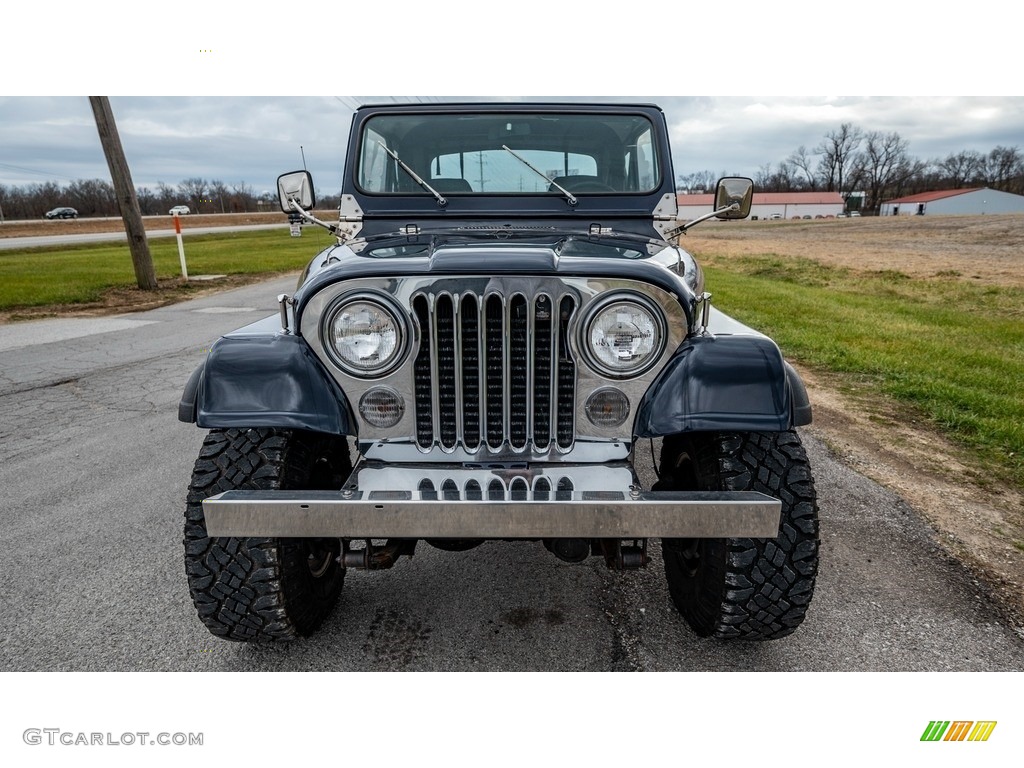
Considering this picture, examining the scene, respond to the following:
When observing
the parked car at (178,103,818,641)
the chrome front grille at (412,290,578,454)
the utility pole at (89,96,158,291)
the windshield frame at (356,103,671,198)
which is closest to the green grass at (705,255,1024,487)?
the parked car at (178,103,818,641)

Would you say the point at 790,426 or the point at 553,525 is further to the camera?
the point at 790,426

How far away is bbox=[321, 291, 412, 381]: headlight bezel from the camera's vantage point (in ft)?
6.29

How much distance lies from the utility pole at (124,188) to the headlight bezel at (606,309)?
11956 millimetres

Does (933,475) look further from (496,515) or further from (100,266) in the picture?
(100,266)

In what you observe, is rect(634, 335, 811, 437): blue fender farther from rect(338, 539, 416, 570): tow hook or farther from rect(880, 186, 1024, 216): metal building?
rect(880, 186, 1024, 216): metal building

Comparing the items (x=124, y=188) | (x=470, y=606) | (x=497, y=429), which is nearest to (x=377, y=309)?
(x=497, y=429)

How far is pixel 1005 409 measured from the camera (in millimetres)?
4691

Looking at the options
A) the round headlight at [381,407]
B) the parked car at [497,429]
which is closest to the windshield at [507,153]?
the parked car at [497,429]

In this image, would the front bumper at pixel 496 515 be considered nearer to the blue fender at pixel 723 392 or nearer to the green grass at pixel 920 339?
the blue fender at pixel 723 392

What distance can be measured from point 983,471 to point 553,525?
3.32 m

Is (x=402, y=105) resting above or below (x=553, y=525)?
above
